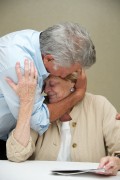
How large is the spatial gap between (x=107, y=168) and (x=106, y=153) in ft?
1.57

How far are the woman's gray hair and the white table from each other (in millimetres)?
483

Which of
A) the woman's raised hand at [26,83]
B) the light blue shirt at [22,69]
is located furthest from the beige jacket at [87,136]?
the woman's raised hand at [26,83]

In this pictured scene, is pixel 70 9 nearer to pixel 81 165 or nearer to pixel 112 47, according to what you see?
pixel 112 47

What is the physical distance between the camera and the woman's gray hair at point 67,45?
1.57 metres

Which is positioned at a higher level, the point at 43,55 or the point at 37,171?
the point at 43,55

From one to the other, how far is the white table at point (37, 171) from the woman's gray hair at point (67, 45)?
48cm

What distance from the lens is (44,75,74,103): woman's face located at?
5.66 ft

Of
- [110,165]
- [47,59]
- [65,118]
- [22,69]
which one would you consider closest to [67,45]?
[47,59]

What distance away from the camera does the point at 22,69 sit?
61.0 inches

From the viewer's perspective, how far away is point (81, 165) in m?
1.55

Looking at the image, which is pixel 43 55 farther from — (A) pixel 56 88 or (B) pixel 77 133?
(B) pixel 77 133

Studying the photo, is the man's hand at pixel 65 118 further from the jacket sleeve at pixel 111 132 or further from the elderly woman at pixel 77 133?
the jacket sleeve at pixel 111 132

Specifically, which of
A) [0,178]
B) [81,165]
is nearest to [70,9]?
[81,165]

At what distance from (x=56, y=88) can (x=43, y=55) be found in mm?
218
